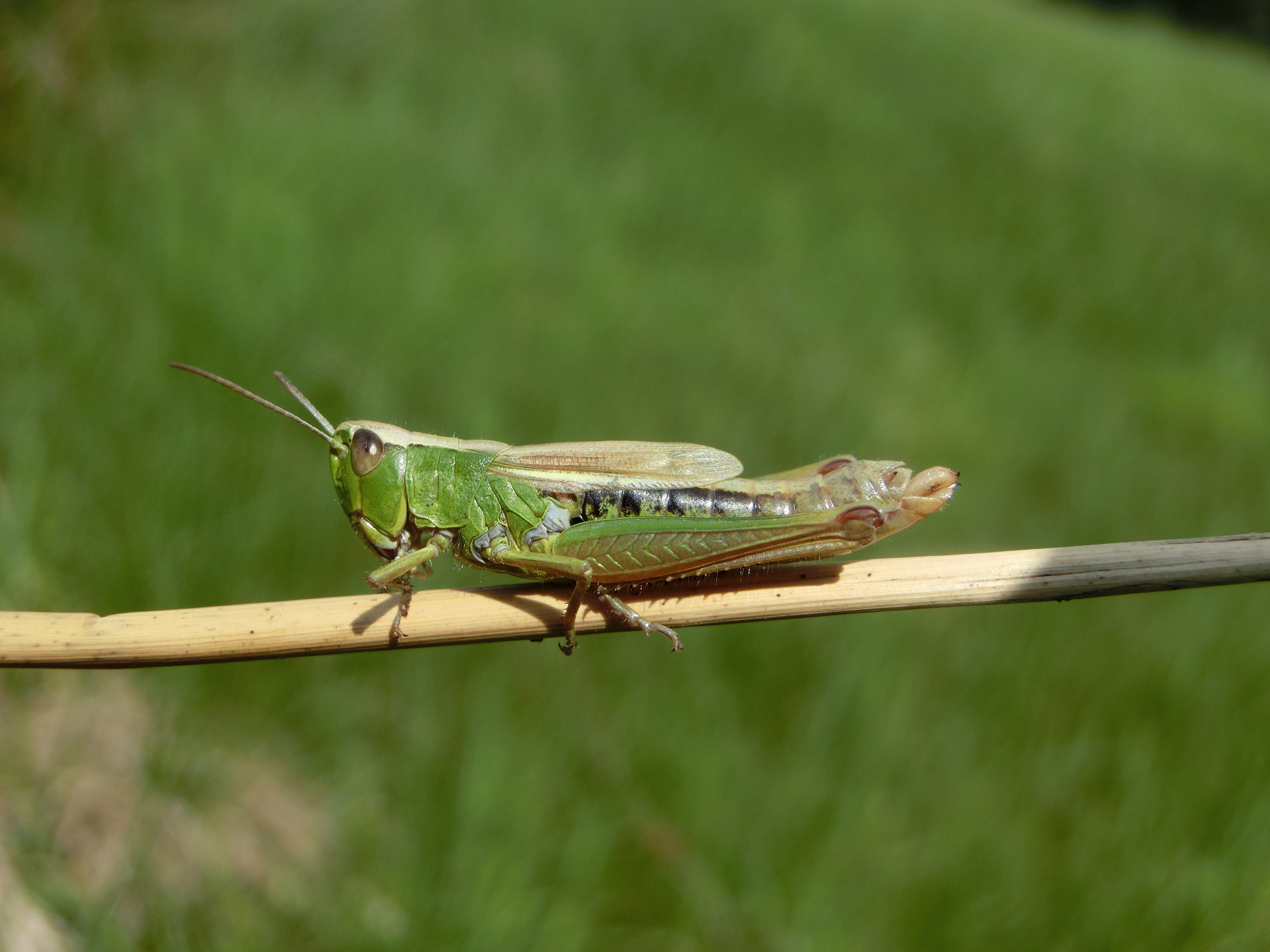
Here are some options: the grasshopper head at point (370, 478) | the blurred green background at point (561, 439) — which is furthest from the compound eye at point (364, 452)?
the blurred green background at point (561, 439)

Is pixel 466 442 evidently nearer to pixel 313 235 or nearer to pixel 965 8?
pixel 313 235

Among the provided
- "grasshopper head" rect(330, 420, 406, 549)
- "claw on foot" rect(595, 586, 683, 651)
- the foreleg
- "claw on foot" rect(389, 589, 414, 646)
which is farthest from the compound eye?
"claw on foot" rect(595, 586, 683, 651)

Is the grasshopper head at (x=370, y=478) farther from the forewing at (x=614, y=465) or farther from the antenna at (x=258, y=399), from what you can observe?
the forewing at (x=614, y=465)

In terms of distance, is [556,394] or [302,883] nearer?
[302,883]

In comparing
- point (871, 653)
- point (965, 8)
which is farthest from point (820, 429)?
point (965, 8)

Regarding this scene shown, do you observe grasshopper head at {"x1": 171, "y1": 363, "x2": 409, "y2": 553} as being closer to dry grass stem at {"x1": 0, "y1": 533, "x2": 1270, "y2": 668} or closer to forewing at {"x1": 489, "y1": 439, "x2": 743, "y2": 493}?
forewing at {"x1": 489, "y1": 439, "x2": 743, "y2": 493}

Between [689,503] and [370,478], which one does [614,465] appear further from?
[370,478]
